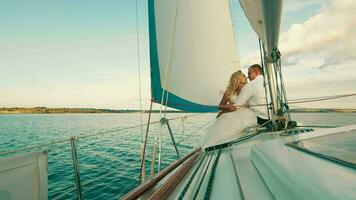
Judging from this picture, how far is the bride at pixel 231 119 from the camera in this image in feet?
10.3

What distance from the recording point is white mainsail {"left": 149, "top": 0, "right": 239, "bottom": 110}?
430cm

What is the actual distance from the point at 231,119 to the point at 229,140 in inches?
19.9

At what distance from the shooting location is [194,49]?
4.41 meters

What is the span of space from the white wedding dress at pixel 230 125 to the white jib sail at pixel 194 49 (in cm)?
89

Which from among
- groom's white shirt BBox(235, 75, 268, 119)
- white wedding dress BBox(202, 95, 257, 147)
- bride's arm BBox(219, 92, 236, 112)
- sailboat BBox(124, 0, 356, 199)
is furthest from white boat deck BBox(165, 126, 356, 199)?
groom's white shirt BBox(235, 75, 268, 119)

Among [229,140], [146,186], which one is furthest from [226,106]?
[146,186]

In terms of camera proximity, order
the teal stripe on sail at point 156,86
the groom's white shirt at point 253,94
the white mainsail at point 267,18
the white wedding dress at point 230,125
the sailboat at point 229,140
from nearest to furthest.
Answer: the sailboat at point 229,140 < the white mainsail at point 267,18 < the white wedding dress at point 230,125 < the groom's white shirt at point 253,94 < the teal stripe on sail at point 156,86

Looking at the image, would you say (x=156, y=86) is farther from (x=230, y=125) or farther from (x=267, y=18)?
(x=267, y=18)

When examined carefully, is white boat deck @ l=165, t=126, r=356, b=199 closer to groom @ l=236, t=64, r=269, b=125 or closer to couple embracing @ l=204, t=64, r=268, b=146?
couple embracing @ l=204, t=64, r=268, b=146

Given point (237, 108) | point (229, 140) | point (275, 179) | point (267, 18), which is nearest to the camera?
point (275, 179)

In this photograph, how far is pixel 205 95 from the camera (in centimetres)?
446

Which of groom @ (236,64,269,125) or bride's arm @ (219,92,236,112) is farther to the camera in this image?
groom @ (236,64,269,125)

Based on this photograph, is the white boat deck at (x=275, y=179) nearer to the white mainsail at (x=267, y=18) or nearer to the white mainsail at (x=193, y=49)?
the white mainsail at (x=267, y=18)

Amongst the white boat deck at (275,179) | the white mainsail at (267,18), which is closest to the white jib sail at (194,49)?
the white mainsail at (267,18)
